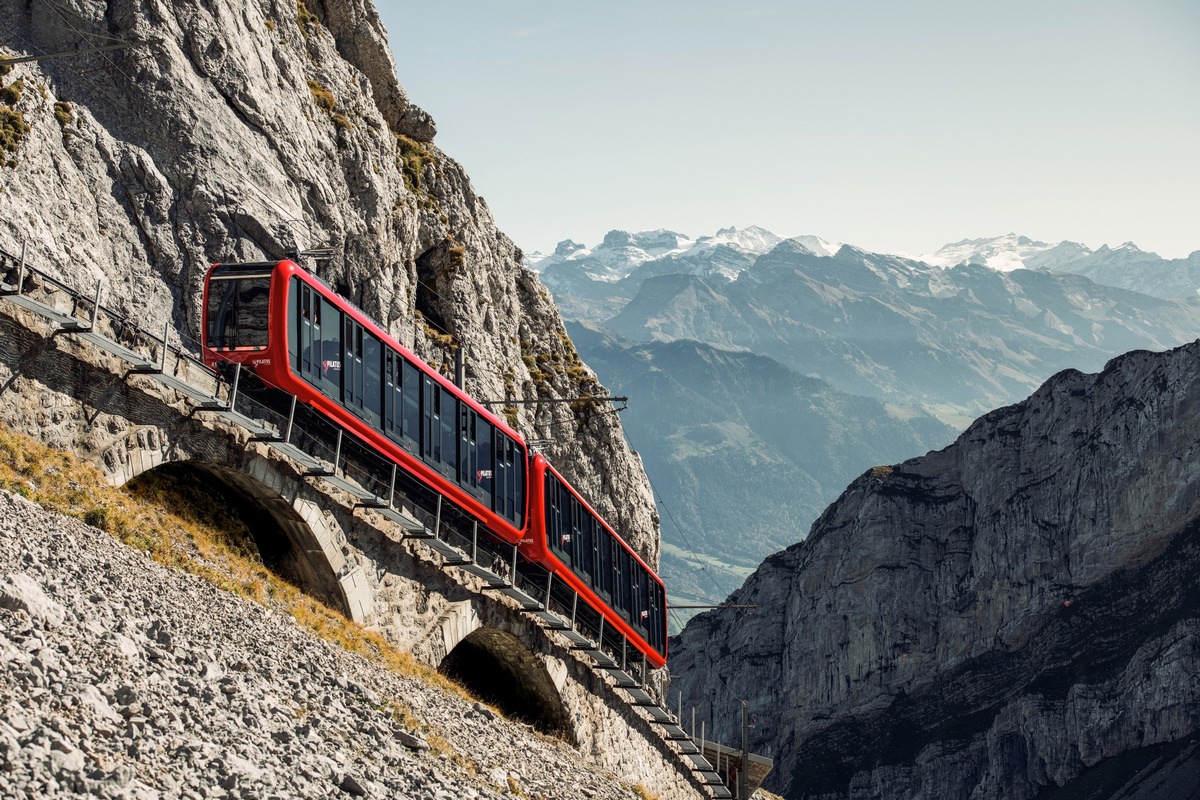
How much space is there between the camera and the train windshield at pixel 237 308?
1143 inches

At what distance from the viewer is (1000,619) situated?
396ft

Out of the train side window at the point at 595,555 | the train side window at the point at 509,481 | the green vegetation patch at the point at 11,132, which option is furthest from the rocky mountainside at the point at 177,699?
the train side window at the point at 595,555

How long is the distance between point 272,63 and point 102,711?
3324 cm

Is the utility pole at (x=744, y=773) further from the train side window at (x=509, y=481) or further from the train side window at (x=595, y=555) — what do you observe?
the train side window at (x=509, y=481)

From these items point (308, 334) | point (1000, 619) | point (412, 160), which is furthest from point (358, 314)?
point (1000, 619)

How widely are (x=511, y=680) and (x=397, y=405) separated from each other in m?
11.1

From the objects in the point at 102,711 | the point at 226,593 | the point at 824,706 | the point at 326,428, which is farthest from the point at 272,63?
the point at 824,706

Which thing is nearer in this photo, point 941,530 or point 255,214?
point 255,214

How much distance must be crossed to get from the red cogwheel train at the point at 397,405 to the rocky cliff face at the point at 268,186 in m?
5.64

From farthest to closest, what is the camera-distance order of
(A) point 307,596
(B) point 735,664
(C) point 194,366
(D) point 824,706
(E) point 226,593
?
(B) point 735,664 → (D) point 824,706 → (A) point 307,596 → (C) point 194,366 → (E) point 226,593

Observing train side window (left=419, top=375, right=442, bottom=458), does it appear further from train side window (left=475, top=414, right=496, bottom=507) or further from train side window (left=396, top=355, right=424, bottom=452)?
train side window (left=475, top=414, right=496, bottom=507)

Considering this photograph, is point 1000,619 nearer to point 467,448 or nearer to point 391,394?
point 467,448

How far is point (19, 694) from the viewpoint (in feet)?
47.0

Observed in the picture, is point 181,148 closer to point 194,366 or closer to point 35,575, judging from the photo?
point 194,366
